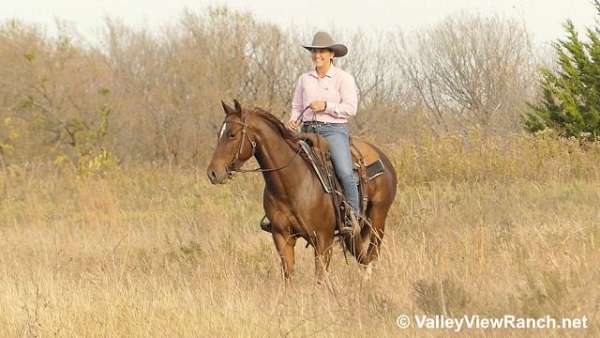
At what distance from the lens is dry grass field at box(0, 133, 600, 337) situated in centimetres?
577

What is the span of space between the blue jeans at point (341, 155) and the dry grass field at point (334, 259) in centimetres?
61

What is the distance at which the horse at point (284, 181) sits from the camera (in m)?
7.17

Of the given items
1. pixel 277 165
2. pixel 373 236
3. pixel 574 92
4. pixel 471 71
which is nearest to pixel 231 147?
pixel 277 165

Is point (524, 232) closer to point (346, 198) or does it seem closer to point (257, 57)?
point (346, 198)

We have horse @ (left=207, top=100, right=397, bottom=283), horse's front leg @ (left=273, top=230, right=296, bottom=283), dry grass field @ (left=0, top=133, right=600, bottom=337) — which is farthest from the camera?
horse's front leg @ (left=273, top=230, right=296, bottom=283)

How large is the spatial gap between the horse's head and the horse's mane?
0.61ft

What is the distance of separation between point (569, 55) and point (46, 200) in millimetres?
11313

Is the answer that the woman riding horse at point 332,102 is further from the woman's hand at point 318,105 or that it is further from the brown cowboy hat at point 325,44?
the woman's hand at point 318,105

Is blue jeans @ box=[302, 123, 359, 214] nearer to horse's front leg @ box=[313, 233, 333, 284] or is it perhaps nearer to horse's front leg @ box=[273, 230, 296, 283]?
horse's front leg @ box=[313, 233, 333, 284]

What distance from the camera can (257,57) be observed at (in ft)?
112

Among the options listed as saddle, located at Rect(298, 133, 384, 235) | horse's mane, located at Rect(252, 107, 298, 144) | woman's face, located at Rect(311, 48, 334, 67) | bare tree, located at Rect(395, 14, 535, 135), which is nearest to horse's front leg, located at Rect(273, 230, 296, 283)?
saddle, located at Rect(298, 133, 384, 235)

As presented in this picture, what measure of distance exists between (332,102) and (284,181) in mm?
898

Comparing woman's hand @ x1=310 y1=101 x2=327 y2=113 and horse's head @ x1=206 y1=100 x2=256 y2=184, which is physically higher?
woman's hand @ x1=310 y1=101 x2=327 y2=113

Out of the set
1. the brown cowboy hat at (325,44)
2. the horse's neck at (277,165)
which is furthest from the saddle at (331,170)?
the brown cowboy hat at (325,44)
